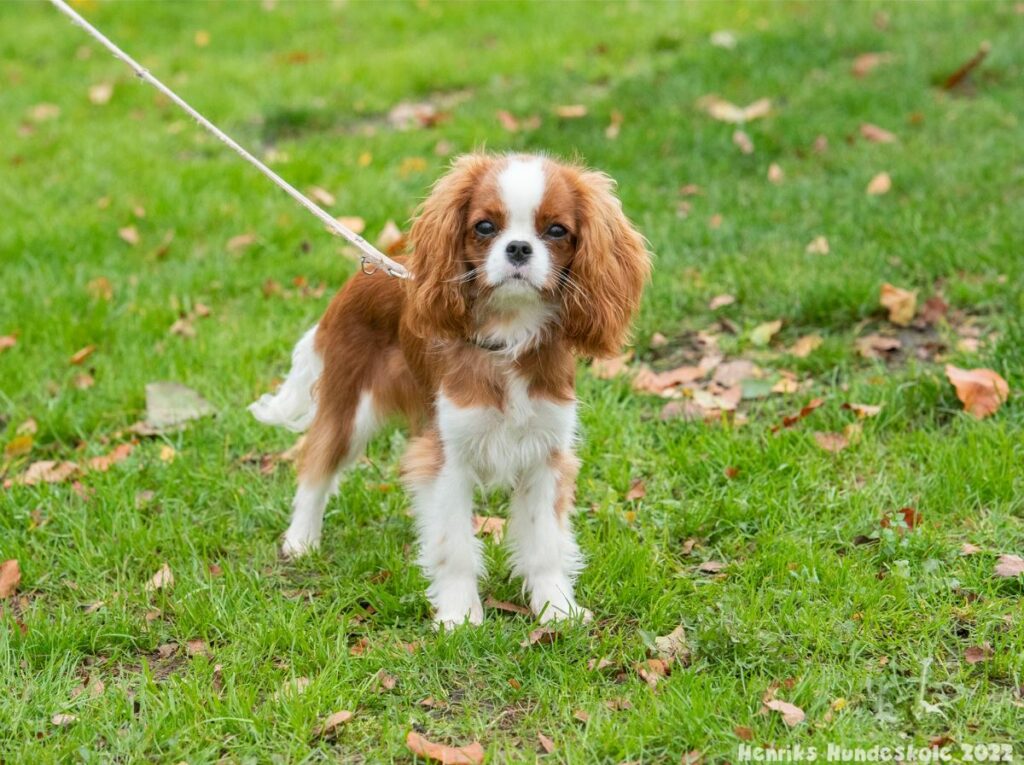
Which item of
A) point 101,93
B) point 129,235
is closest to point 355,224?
point 129,235

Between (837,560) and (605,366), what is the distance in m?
1.61

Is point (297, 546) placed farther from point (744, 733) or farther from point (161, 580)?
point (744, 733)

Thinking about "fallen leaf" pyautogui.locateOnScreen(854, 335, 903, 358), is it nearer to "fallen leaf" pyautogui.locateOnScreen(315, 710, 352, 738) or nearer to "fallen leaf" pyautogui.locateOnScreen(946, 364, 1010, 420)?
"fallen leaf" pyautogui.locateOnScreen(946, 364, 1010, 420)

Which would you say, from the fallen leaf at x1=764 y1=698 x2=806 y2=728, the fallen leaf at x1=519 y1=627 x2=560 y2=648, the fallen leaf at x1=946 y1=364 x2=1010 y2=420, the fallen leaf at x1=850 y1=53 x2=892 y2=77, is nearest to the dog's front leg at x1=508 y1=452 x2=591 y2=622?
the fallen leaf at x1=519 y1=627 x2=560 y2=648

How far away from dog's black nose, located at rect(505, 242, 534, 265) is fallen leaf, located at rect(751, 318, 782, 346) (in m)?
2.20

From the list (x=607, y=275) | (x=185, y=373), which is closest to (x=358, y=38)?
(x=185, y=373)

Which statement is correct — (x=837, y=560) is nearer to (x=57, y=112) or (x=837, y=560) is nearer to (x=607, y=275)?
(x=607, y=275)

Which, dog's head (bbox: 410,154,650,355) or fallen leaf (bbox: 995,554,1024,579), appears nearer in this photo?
dog's head (bbox: 410,154,650,355)

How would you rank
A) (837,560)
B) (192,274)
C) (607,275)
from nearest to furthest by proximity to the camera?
(607,275) < (837,560) < (192,274)

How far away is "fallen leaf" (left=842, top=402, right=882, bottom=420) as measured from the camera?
14.5 ft

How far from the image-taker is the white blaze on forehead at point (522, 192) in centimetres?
318

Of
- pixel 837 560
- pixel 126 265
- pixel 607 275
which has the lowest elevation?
pixel 126 265

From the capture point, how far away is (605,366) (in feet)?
16.4

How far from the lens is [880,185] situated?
6.43 m
